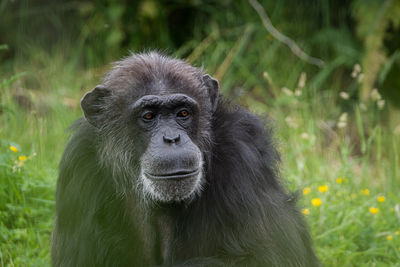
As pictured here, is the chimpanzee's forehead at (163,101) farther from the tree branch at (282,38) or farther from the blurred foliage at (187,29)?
the blurred foliage at (187,29)

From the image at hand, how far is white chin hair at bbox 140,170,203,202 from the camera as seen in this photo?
4324 millimetres

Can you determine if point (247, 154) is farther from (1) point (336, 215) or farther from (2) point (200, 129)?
(1) point (336, 215)

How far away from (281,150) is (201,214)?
7.47ft

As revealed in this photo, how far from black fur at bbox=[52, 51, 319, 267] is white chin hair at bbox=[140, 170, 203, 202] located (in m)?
0.17

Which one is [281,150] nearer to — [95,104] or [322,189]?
[322,189]

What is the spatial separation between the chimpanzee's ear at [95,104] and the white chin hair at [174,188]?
699mm

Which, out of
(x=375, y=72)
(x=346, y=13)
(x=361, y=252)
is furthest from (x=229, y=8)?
(x=361, y=252)

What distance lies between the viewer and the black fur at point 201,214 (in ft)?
14.4

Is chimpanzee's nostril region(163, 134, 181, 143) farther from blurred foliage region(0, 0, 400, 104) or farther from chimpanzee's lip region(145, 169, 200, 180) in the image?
blurred foliage region(0, 0, 400, 104)

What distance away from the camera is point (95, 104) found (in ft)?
15.9

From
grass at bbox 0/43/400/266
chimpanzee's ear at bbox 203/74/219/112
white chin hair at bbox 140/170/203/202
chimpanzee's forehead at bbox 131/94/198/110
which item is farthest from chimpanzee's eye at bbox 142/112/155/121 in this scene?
grass at bbox 0/43/400/266

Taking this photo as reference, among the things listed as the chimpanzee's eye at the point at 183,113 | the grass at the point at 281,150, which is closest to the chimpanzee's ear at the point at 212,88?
the chimpanzee's eye at the point at 183,113

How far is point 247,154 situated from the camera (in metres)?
4.57

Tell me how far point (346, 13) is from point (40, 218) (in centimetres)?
641
